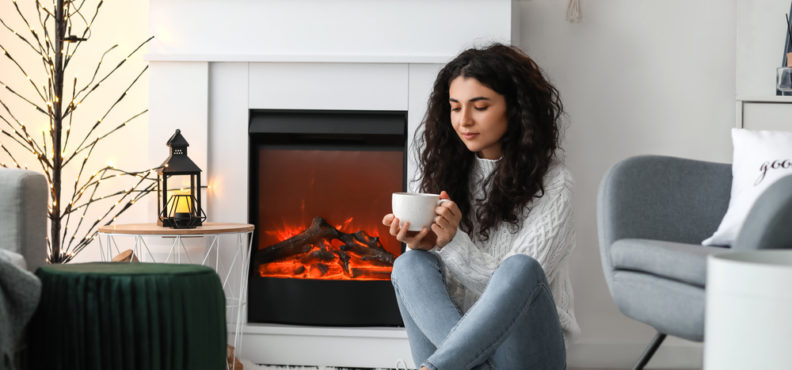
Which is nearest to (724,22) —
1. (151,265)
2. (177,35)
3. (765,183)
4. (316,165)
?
(765,183)

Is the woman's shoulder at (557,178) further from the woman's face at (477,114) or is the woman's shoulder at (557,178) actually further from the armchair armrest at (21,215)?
the armchair armrest at (21,215)

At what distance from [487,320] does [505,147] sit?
1.87 feet

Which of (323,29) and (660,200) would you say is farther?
(323,29)

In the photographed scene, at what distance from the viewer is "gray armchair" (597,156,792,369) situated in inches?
61.2

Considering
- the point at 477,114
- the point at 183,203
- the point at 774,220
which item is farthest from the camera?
the point at 183,203

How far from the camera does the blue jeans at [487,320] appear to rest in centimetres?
153

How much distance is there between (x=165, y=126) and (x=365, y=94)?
70 centimetres

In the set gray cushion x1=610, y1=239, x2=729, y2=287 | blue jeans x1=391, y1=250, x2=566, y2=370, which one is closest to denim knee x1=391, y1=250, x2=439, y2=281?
blue jeans x1=391, y1=250, x2=566, y2=370

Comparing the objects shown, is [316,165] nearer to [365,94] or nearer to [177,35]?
[365,94]

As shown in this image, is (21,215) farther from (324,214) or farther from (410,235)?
(324,214)

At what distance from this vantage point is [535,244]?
1794 millimetres

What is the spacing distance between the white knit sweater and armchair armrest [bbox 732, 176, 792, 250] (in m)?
0.41

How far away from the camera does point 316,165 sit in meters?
2.79

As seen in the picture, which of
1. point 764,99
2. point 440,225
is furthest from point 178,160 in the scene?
point 764,99
